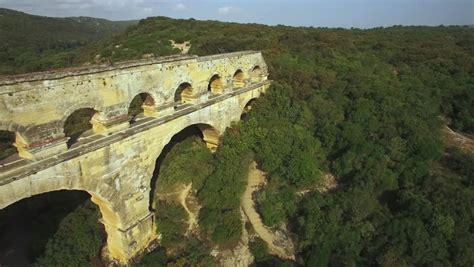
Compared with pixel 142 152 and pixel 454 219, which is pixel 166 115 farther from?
pixel 454 219

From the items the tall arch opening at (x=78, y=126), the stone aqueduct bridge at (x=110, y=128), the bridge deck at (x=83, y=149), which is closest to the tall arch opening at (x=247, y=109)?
the stone aqueduct bridge at (x=110, y=128)

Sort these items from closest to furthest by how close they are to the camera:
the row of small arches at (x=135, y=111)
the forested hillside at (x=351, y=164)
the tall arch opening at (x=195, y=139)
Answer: the row of small arches at (x=135, y=111) → the forested hillside at (x=351, y=164) → the tall arch opening at (x=195, y=139)

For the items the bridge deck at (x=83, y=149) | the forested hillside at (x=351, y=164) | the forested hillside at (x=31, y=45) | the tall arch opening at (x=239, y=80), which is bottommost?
the forested hillside at (x=351, y=164)

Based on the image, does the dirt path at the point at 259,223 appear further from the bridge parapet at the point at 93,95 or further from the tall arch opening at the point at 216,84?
the bridge parapet at the point at 93,95

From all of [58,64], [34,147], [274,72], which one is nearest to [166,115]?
[34,147]

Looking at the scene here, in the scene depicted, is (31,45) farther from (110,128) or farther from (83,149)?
(83,149)

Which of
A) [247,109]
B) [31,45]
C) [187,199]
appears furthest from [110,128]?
[31,45]
